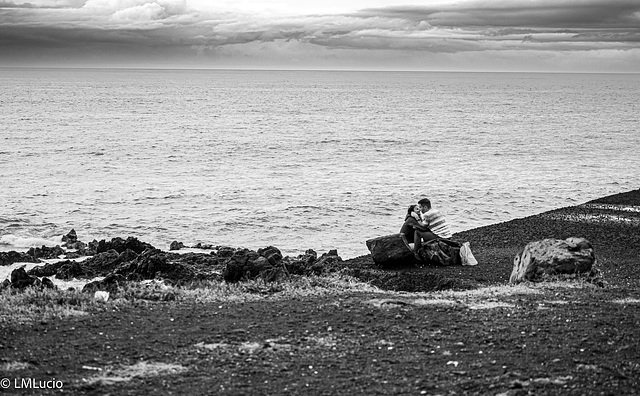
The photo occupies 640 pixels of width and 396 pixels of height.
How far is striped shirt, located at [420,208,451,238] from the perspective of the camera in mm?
23281

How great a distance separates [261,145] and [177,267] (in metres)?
53.9

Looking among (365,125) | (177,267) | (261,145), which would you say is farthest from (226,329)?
(365,125)

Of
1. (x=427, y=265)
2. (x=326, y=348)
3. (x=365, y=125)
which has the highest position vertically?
(x=326, y=348)

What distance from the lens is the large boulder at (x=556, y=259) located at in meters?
18.8

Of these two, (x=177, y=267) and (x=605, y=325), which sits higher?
(x=605, y=325)

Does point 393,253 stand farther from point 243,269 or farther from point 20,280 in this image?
point 20,280

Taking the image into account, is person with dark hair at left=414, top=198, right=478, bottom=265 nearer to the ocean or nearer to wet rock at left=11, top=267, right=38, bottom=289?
the ocean

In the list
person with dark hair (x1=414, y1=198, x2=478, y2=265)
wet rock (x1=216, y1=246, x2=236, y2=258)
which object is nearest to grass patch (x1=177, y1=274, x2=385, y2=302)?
person with dark hair (x1=414, y1=198, x2=478, y2=265)

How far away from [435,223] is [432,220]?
0.45 feet

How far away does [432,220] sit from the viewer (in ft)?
76.8

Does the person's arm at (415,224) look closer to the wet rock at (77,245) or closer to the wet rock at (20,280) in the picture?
the wet rock at (20,280)

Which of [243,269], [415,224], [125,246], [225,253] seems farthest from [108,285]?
[415,224]

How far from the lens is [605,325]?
1401cm

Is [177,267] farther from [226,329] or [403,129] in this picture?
[403,129]
